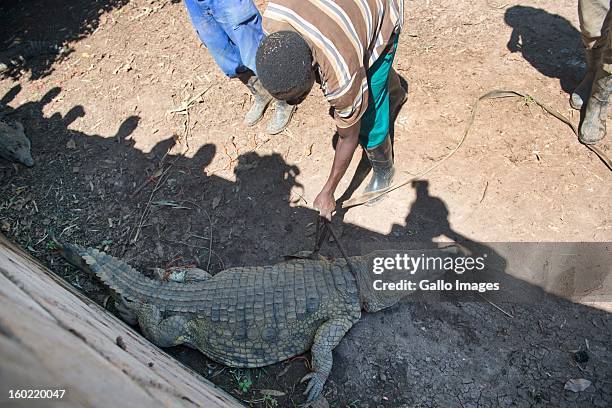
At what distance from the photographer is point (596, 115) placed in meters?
3.98

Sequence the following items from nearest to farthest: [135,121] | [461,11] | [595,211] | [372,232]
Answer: [595,211]
[372,232]
[135,121]
[461,11]

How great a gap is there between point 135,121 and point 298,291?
10.4 ft

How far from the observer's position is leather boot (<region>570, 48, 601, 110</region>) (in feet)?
13.5

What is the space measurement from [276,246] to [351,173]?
1.16m

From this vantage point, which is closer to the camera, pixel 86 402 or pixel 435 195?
pixel 86 402

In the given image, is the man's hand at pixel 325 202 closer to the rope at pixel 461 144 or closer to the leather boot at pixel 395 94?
the rope at pixel 461 144

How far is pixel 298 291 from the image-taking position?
10.9ft

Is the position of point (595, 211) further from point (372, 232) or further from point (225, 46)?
point (225, 46)

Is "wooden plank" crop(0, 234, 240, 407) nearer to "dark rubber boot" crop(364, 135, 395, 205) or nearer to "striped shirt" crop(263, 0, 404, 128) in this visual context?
"striped shirt" crop(263, 0, 404, 128)

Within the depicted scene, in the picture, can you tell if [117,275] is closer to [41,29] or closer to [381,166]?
[381,166]

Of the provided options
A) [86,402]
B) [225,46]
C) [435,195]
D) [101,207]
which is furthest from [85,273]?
[435,195]

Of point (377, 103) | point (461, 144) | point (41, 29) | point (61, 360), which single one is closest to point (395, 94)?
point (461, 144)

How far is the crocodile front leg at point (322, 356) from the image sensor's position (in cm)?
318

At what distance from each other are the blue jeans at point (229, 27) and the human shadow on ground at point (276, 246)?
3.41 ft
